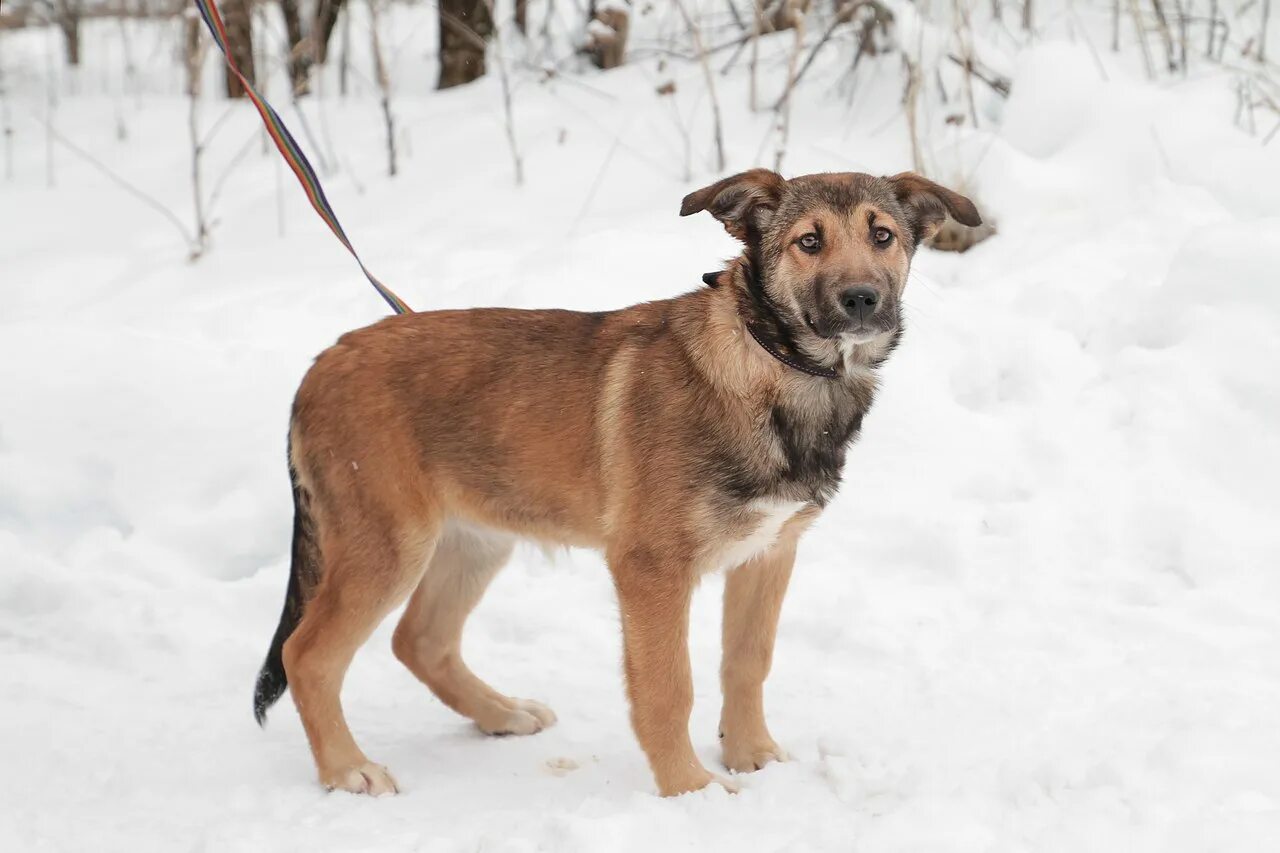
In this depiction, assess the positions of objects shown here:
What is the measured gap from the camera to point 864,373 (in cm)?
391

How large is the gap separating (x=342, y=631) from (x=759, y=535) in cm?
133

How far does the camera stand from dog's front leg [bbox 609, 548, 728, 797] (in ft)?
12.3

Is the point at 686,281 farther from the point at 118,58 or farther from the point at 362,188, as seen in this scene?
the point at 118,58

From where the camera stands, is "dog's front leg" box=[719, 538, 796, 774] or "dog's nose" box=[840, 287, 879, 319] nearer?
"dog's nose" box=[840, 287, 879, 319]

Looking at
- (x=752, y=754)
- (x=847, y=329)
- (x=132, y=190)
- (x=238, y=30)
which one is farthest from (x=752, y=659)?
(x=238, y=30)

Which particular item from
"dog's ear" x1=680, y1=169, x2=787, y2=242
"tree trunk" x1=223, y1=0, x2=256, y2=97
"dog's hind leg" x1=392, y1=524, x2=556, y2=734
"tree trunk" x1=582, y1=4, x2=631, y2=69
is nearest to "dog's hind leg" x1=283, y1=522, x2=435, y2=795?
"dog's hind leg" x1=392, y1=524, x2=556, y2=734

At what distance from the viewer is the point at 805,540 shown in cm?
555

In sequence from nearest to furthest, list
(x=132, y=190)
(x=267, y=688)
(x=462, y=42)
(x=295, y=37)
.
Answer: (x=267, y=688) < (x=132, y=190) < (x=462, y=42) < (x=295, y=37)

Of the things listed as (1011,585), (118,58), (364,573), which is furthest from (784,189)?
(118,58)

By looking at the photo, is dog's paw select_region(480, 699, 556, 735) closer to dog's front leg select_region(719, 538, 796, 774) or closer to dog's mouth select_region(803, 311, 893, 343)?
dog's front leg select_region(719, 538, 796, 774)

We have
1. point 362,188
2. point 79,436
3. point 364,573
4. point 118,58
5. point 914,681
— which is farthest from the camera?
point 118,58

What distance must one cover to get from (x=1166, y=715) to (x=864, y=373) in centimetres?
136

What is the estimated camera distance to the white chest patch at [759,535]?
3.73 m

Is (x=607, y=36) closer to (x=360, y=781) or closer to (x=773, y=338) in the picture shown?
(x=773, y=338)
